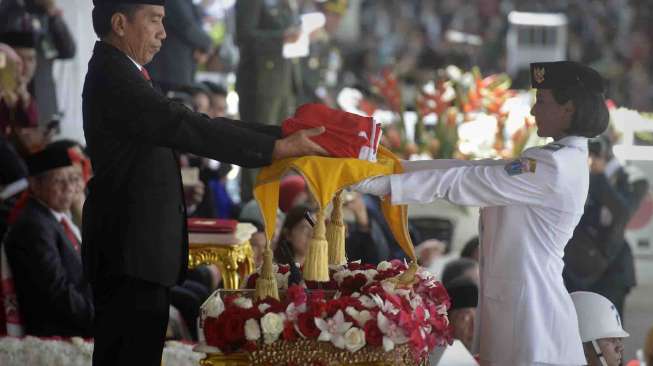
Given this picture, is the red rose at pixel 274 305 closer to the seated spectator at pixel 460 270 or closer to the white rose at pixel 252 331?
the white rose at pixel 252 331

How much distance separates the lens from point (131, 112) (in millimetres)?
3084

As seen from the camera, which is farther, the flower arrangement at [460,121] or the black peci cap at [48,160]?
the flower arrangement at [460,121]

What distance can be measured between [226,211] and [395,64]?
3.49 metres

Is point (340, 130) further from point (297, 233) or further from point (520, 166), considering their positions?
point (297, 233)

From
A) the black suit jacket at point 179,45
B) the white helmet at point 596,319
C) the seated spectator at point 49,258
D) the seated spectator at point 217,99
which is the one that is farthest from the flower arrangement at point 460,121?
the white helmet at point 596,319

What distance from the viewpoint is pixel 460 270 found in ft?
20.0

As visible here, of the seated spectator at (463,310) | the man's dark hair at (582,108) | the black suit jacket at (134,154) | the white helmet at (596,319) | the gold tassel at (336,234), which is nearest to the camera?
the black suit jacket at (134,154)

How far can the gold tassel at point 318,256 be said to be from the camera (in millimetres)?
3211

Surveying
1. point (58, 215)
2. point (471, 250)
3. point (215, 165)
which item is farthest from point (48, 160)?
point (471, 250)

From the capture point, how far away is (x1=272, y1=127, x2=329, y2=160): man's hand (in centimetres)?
318

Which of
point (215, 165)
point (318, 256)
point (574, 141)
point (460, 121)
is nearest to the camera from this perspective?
point (318, 256)

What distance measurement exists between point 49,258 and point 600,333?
8.39 feet

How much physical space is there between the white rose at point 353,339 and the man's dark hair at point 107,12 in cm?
98

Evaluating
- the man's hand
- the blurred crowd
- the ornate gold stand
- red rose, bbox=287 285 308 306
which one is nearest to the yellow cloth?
the man's hand
